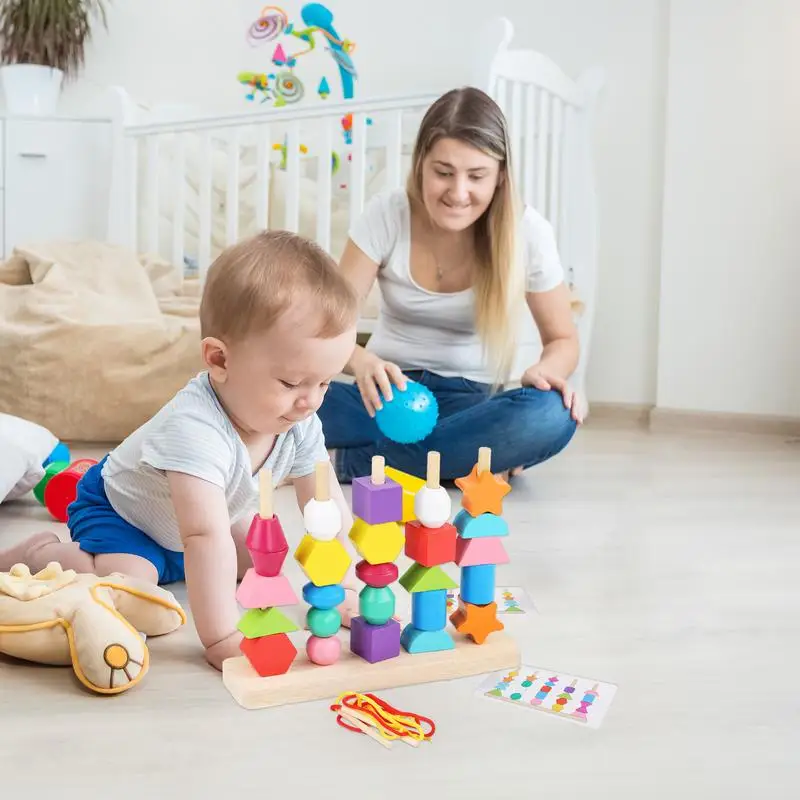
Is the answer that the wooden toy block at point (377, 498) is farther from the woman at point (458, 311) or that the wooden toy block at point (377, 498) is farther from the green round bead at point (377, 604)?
the woman at point (458, 311)

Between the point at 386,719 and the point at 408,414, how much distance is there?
781 millimetres

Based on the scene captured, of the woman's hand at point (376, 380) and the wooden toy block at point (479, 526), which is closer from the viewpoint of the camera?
the wooden toy block at point (479, 526)

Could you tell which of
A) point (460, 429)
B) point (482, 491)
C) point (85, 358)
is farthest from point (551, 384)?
point (85, 358)

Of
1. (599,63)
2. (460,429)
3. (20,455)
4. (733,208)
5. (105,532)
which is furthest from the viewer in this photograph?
(599,63)

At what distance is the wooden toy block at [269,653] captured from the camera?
841 mm

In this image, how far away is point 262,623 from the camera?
2.70 feet

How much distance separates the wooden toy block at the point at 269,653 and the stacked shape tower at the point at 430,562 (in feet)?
0.39

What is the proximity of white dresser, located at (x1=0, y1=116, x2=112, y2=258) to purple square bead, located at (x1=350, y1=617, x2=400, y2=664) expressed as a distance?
221cm

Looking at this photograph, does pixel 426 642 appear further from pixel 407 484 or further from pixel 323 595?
pixel 407 484

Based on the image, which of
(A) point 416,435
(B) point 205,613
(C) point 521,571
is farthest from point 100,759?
(A) point 416,435

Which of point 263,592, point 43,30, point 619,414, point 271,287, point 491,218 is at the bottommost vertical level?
point 619,414

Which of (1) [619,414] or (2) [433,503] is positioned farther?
(1) [619,414]

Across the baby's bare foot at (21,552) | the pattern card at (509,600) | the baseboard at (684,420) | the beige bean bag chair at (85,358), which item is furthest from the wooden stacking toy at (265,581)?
the baseboard at (684,420)

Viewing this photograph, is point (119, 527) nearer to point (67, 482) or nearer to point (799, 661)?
point (67, 482)
